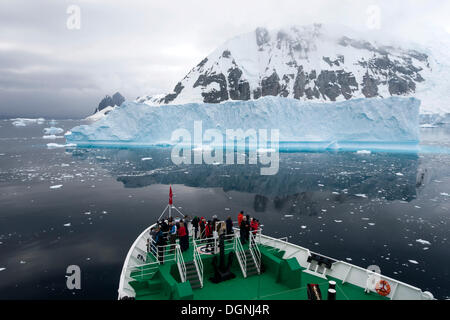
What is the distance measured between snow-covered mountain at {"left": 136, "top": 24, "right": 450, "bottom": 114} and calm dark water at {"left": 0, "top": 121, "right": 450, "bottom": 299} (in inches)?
1955

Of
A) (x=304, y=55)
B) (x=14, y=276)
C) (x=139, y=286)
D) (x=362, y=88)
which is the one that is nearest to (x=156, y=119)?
(x=14, y=276)

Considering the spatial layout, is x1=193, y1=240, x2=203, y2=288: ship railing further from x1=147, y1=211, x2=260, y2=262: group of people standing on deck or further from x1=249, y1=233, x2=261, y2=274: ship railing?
x1=249, y1=233, x2=261, y2=274: ship railing

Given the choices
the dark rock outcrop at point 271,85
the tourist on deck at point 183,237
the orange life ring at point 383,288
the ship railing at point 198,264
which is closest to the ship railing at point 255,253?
the ship railing at point 198,264

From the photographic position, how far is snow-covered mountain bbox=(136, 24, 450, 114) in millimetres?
84000

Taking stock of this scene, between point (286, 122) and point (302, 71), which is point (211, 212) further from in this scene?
point (302, 71)

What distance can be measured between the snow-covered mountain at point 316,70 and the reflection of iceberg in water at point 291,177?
43311 mm

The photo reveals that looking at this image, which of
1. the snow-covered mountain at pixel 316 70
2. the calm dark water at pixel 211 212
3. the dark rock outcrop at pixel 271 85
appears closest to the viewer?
the calm dark water at pixel 211 212

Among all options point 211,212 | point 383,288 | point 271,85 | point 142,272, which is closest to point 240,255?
point 142,272

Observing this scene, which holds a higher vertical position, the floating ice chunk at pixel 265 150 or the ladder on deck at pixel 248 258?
the floating ice chunk at pixel 265 150

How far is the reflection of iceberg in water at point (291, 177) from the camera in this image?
23.1 m

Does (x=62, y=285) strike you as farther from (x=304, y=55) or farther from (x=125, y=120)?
(x=304, y=55)

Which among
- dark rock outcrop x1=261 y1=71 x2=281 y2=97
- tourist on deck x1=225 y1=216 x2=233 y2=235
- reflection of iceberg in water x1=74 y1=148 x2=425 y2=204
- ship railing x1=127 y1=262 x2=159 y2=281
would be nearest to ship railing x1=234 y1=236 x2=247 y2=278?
tourist on deck x1=225 y1=216 x2=233 y2=235

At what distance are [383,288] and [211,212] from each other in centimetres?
1093

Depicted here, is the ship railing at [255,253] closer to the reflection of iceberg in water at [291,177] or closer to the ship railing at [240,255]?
the ship railing at [240,255]
